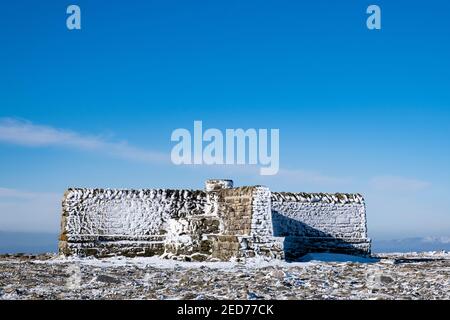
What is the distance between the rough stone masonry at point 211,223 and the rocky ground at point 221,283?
2830 mm

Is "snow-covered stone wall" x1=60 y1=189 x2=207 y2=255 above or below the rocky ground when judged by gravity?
above

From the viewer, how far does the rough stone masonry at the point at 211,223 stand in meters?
21.6

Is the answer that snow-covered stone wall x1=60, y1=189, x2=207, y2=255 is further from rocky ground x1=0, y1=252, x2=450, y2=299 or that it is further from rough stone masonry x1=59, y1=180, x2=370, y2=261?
rocky ground x1=0, y1=252, x2=450, y2=299

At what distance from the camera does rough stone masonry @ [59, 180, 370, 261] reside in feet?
70.8

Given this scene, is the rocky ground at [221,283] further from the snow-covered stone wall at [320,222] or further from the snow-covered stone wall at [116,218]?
the snow-covered stone wall at [320,222]

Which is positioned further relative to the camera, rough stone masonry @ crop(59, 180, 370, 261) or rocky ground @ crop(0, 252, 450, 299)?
rough stone masonry @ crop(59, 180, 370, 261)

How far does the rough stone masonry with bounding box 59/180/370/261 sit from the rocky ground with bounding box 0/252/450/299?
2.83 metres

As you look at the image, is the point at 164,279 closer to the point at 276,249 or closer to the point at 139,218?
the point at 276,249

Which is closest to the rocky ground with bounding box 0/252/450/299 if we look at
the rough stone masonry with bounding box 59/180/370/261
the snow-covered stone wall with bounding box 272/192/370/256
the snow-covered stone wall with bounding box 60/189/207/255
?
the rough stone masonry with bounding box 59/180/370/261

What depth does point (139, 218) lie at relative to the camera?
24.3 metres

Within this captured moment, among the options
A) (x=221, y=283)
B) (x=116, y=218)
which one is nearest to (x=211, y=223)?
(x=116, y=218)

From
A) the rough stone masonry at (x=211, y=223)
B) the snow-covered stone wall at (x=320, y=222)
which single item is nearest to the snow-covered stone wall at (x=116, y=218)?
the rough stone masonry at (x=211, y=223)

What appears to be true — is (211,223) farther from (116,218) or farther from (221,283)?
(221,283)
